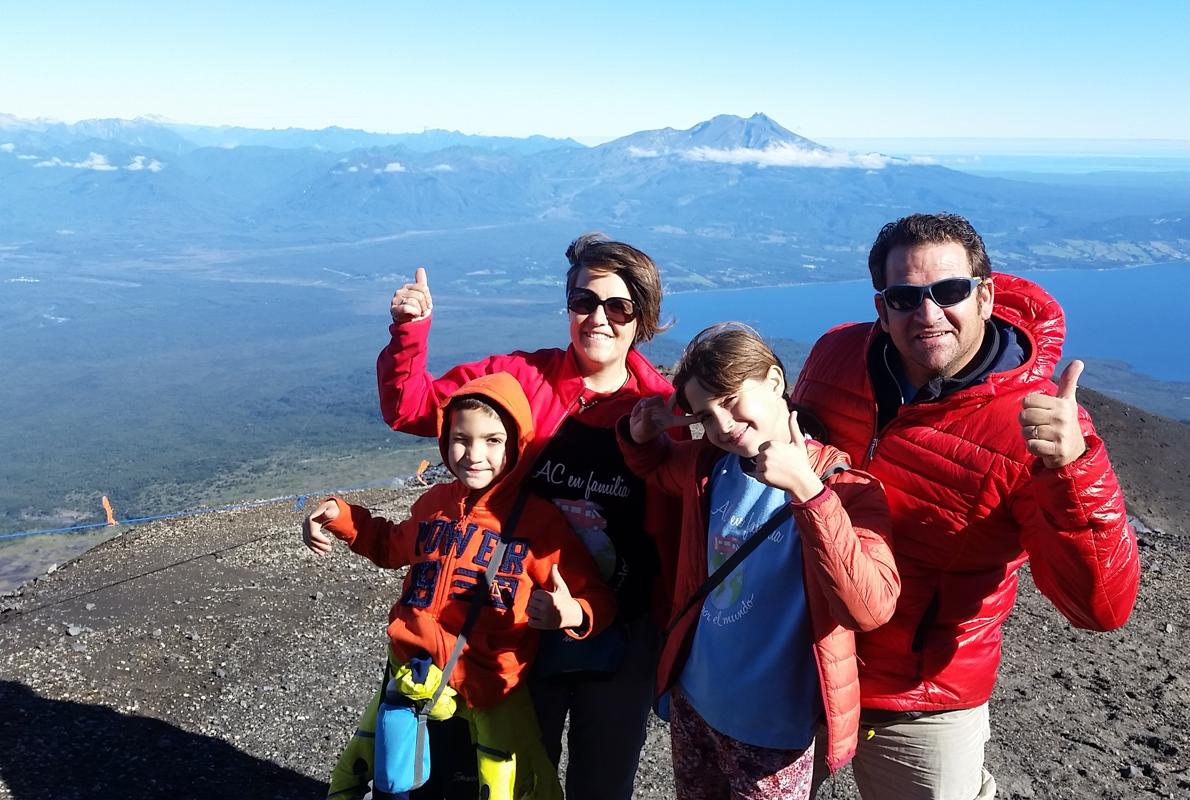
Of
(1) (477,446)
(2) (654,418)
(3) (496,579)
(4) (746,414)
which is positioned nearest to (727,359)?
(4) (746,414)

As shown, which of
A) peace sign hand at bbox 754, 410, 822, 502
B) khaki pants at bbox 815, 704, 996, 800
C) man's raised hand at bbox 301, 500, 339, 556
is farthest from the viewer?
man's raised hand at bbox 301, 500, 339, 556

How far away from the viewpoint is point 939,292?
2.76 metres

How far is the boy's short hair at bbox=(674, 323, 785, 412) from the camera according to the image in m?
2.59

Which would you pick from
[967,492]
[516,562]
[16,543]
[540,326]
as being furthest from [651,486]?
[540,326]

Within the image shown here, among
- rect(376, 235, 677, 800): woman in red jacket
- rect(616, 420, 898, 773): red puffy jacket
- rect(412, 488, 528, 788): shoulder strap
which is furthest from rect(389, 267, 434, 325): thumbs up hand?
rect(616, 420, 898, 773): red puffy jacket

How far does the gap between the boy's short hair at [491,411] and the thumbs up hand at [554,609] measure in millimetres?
506

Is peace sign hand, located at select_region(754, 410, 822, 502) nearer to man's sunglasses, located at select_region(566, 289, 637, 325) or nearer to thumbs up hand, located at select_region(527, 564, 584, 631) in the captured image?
thumbs up hand, located at select_region(527, 564, 584, 631)

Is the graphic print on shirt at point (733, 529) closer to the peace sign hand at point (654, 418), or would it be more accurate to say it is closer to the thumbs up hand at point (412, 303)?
the peace sign hand at point (654, 418)

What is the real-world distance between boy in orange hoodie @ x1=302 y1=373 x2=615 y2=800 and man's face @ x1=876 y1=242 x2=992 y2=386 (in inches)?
54.8

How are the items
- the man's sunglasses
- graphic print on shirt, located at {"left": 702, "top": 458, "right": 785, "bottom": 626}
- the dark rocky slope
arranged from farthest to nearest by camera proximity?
the dark rocky slope < the man's sunglasses < graphic print on shirt, located at {"left": 702, "top": 458, "right": 785, "bottom": 626}

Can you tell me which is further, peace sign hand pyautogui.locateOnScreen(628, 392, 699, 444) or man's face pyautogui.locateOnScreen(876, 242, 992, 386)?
peace sign hand pyautogui.locateOnScreen(628, 392, 699, 444)

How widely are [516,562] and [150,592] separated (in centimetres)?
666

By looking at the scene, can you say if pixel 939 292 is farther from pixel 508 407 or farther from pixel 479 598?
pixel 479 598

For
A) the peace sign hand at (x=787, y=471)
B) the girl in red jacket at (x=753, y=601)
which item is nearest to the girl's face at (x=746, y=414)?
the girl in red jacket at (x=753, y=601)
